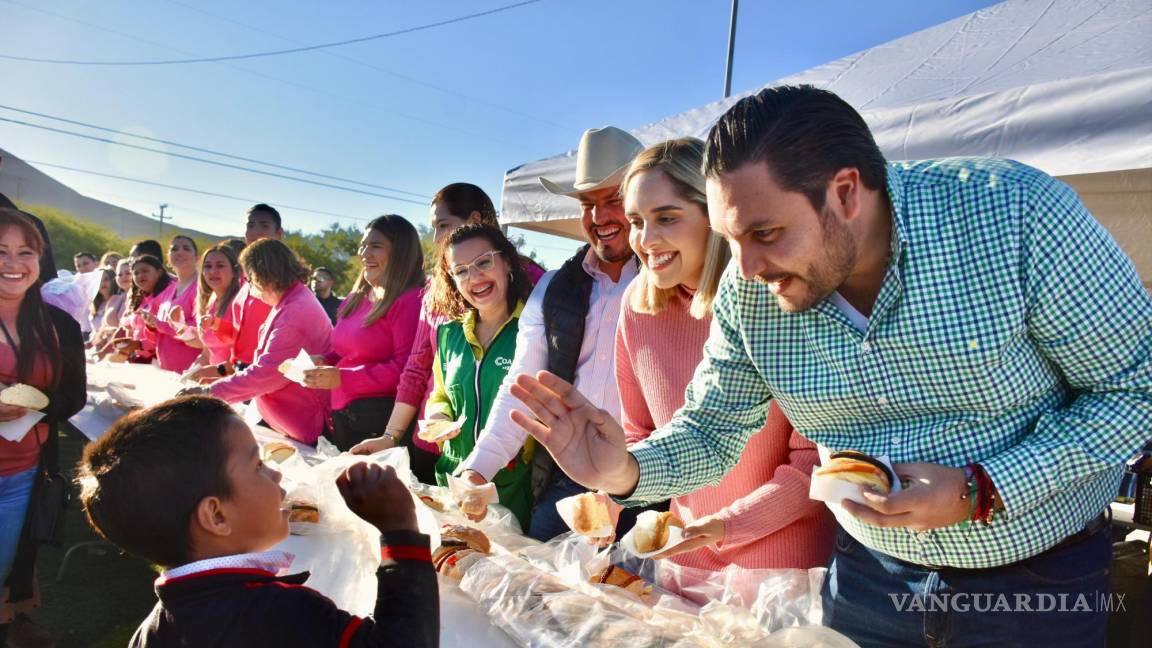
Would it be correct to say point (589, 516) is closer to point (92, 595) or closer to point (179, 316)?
point (92, 595)

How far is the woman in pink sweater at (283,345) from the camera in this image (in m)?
3.85

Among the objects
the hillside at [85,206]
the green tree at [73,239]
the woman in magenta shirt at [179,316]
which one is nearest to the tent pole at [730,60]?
the woman in magenta shirt at [179,316]

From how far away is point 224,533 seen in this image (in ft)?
4.70

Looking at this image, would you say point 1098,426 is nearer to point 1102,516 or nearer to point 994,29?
point 1102,516

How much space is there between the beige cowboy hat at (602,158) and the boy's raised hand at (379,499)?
1.42 metres

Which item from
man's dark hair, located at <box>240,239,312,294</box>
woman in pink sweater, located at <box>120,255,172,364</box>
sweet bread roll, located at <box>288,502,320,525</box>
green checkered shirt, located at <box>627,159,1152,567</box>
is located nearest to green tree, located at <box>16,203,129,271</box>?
woman in pink sweater, located at <box>120,255,172,364</box>

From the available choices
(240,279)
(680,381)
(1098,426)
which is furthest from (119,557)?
(1098,426)

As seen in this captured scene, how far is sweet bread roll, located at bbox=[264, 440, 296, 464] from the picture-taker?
9.70ft

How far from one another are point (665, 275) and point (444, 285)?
1443mm

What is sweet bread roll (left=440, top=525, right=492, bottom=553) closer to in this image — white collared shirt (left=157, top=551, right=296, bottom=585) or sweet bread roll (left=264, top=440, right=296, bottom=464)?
white collared shirt (left=157, top=551, right=296, bottom=585)

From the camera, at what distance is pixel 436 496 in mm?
2551

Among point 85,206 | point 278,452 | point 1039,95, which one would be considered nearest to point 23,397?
point 278,452

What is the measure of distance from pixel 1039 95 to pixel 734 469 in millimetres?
1952

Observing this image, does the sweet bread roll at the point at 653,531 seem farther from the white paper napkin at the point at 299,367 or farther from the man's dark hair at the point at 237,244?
the man's dark hair at the point at 237,244
